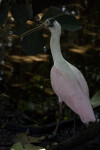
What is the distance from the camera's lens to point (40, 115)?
8.43 feet

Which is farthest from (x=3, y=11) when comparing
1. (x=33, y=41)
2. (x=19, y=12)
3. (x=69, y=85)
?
(x=69, y=85)

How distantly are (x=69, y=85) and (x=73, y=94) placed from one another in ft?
0.20

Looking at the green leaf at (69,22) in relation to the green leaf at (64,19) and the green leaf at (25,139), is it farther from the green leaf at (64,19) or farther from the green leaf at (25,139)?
the green leaf at (25,139)

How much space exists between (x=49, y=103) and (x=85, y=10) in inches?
120

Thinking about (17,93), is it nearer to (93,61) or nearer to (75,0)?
(93,61)

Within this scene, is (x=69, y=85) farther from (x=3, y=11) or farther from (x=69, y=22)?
(x=3, y=11)

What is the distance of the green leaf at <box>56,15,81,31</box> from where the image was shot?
1814 mm

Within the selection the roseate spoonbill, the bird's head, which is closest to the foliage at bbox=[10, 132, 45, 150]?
the roseate spoonbill

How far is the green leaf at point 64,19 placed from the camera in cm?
182

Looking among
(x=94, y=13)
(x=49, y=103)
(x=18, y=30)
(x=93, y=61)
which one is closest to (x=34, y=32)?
(x=18, y=30)

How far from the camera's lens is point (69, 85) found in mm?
1994

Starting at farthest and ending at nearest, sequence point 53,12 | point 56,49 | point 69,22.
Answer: point 56,49
point 53,12
point 69,22

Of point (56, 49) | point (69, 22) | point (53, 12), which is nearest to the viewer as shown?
point (69, 22)

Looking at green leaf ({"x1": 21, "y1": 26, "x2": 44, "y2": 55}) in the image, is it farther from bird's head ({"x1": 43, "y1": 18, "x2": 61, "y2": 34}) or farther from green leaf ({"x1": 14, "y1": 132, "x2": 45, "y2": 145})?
green leaf ({"x1": 14, "y1": 132, "x2": 45, "y2": 145})
